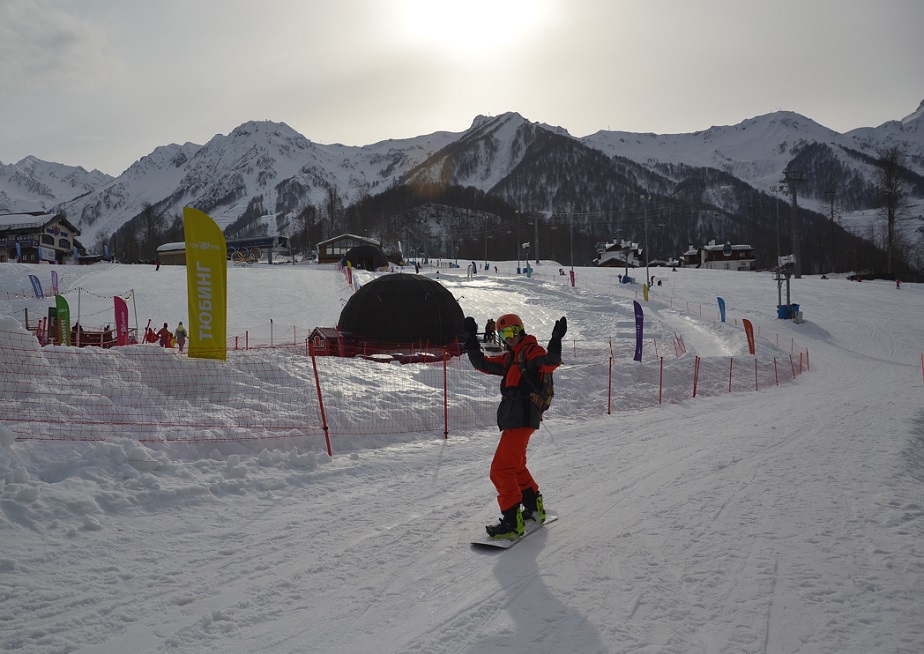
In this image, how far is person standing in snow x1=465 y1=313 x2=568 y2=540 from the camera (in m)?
4.99

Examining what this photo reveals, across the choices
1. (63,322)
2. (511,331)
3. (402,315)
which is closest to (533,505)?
(511,331)

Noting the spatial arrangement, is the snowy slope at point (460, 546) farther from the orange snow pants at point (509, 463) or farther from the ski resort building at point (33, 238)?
the ski resort building at point (33, 238)

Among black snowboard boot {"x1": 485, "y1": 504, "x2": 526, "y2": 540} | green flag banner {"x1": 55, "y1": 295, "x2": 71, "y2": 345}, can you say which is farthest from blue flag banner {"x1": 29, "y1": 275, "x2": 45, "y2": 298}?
black snowboard boot {"x1": 485, "y1": 504, "x2": 526, "y2": 540}

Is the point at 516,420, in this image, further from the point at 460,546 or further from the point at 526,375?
the point at 460,546

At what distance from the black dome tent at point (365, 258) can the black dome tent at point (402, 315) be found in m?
40.9

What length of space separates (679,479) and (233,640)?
506 cm

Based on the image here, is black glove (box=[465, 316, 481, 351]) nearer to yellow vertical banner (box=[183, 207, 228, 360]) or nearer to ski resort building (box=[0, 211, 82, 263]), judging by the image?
yellow vertical banner (box=[183, 207, 228, 360])

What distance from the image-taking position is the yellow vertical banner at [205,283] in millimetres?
11875

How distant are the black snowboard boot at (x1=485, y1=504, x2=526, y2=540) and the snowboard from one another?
3cm

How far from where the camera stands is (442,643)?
11.0 feet

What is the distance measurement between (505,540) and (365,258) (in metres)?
64.4

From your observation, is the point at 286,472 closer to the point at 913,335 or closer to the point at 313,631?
the point at 313,631

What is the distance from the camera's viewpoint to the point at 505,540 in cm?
489

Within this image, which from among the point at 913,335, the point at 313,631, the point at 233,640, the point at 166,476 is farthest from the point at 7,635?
the point at 913,335
